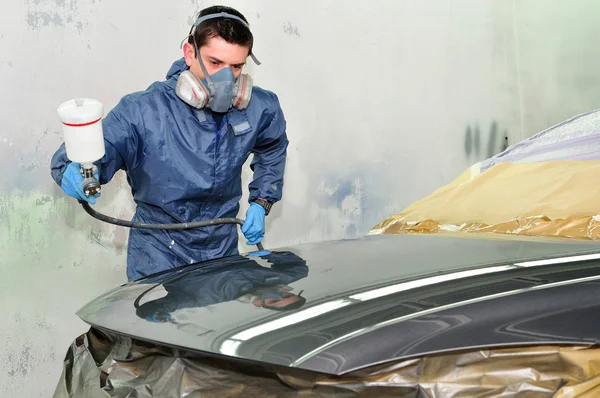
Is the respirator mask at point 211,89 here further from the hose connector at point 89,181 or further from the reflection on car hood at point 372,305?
the reflection on car hood at point 372,305

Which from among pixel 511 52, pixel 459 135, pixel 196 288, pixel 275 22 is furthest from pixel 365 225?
pixel 196 288

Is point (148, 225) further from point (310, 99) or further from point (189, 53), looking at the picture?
point (310, 99)

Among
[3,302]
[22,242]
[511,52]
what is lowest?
[3,302]

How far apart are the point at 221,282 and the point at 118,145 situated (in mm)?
970

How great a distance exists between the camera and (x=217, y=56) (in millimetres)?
2268

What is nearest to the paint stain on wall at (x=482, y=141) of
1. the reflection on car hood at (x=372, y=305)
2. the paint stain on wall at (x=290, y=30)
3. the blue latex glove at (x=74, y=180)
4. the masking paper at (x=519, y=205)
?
the paint stain on wall at (x=290, y=30)

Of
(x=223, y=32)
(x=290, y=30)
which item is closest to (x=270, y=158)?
(x=223, y=32)

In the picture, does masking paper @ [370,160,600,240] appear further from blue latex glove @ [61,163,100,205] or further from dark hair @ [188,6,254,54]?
blue latex glove @ [61,163,100,205]

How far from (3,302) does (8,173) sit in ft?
1.82

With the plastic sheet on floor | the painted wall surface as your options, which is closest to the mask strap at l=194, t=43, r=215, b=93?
the painted wall surface

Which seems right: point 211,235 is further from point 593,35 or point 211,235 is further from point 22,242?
point 593,35

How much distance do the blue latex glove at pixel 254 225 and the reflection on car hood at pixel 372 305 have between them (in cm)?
97

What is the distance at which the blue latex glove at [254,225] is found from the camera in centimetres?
243

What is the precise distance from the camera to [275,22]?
3.60 m
